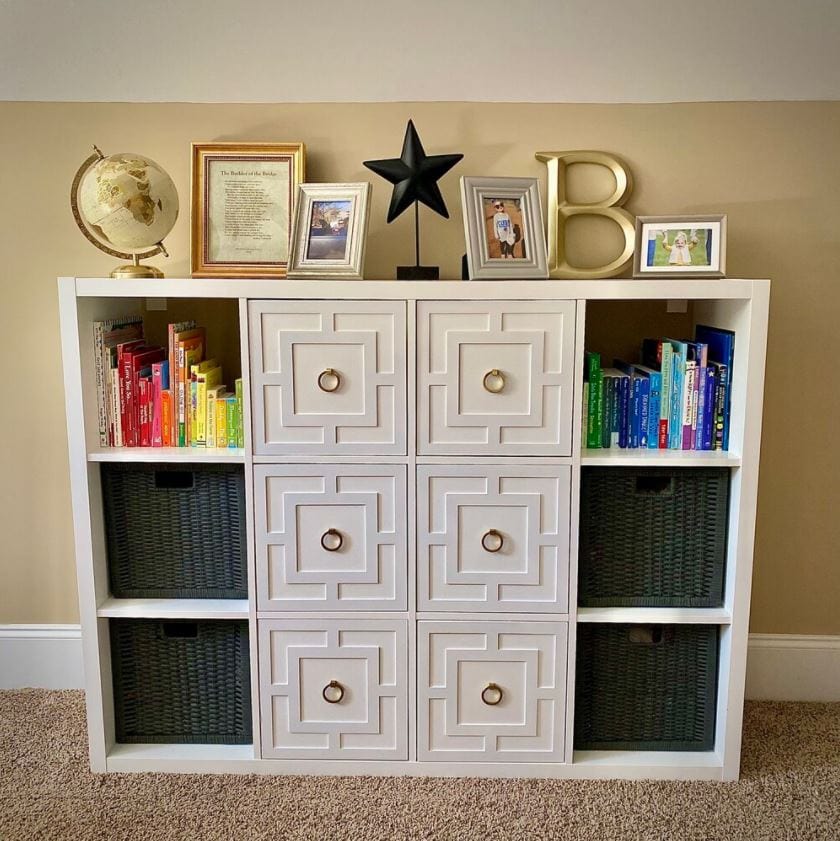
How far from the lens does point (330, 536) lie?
180cm

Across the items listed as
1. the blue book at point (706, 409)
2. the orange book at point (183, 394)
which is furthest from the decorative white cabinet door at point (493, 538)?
the orange book at point (183, 394)

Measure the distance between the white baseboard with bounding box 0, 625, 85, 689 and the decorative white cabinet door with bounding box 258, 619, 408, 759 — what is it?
76cm

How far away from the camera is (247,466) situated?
178 centimetres

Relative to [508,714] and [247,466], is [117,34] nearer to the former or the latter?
[247,466]

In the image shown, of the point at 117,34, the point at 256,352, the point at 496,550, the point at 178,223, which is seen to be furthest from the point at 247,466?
the point at 117,34

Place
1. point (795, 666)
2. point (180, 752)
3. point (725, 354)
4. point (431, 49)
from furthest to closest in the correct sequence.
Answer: point (795, 666) → point (431, 49) → point (180, 752) → point (725, 354)

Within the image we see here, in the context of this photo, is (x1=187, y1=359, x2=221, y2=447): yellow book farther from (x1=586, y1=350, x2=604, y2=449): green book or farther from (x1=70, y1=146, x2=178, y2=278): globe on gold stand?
(x1=586, y1=350, x2=604, y2=449): green book

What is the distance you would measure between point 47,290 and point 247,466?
861 mm

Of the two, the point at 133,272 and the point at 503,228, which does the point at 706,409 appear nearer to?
the point at 503,228

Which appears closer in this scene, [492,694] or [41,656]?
[492,694]

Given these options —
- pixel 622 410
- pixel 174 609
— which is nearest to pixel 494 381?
pixel 622 410

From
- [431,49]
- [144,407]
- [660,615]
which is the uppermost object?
[431,49]

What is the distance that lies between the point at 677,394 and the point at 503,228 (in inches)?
21.5

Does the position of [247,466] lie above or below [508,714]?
above
